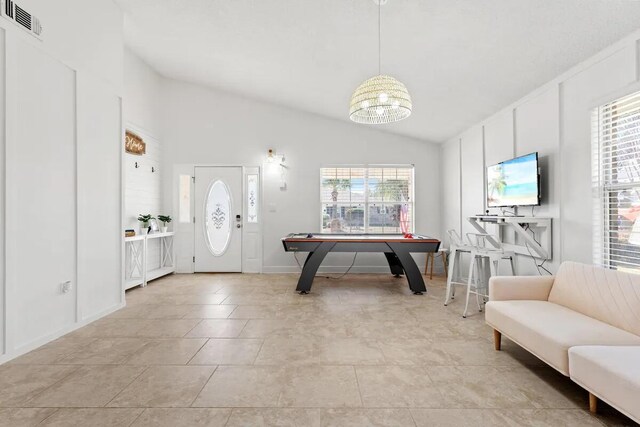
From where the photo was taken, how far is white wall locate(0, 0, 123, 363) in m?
2.46

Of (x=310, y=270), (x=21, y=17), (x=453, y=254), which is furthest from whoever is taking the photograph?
(x=310, y=270)

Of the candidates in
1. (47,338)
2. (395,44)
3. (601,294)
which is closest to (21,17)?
(47,338)

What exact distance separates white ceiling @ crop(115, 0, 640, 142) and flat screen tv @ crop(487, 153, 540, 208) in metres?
0.86

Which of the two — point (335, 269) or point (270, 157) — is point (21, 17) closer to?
point (270, 157)

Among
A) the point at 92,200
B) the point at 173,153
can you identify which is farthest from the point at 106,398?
the point at 173,153

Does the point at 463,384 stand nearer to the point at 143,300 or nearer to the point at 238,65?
the point at 143,300

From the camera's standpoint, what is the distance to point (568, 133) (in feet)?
10.2

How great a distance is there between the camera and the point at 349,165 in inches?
241

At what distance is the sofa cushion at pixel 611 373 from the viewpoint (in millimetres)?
1427

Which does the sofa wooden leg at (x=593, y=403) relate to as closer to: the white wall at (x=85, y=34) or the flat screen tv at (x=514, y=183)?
the flat screen tv at (x=514, y=183)

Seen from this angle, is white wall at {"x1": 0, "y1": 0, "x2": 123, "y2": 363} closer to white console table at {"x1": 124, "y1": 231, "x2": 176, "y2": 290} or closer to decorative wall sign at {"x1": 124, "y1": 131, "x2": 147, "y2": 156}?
white console table at {"x1": 124, "y1": 231, "x2": 176, "y2": 290}

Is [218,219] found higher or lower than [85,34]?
lower

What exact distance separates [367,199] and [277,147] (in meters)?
2.07

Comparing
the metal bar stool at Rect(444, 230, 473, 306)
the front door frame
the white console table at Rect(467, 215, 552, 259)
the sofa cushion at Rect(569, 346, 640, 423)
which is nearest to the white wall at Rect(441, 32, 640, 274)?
the white console table at Rect(467, 215, 552, 259)
